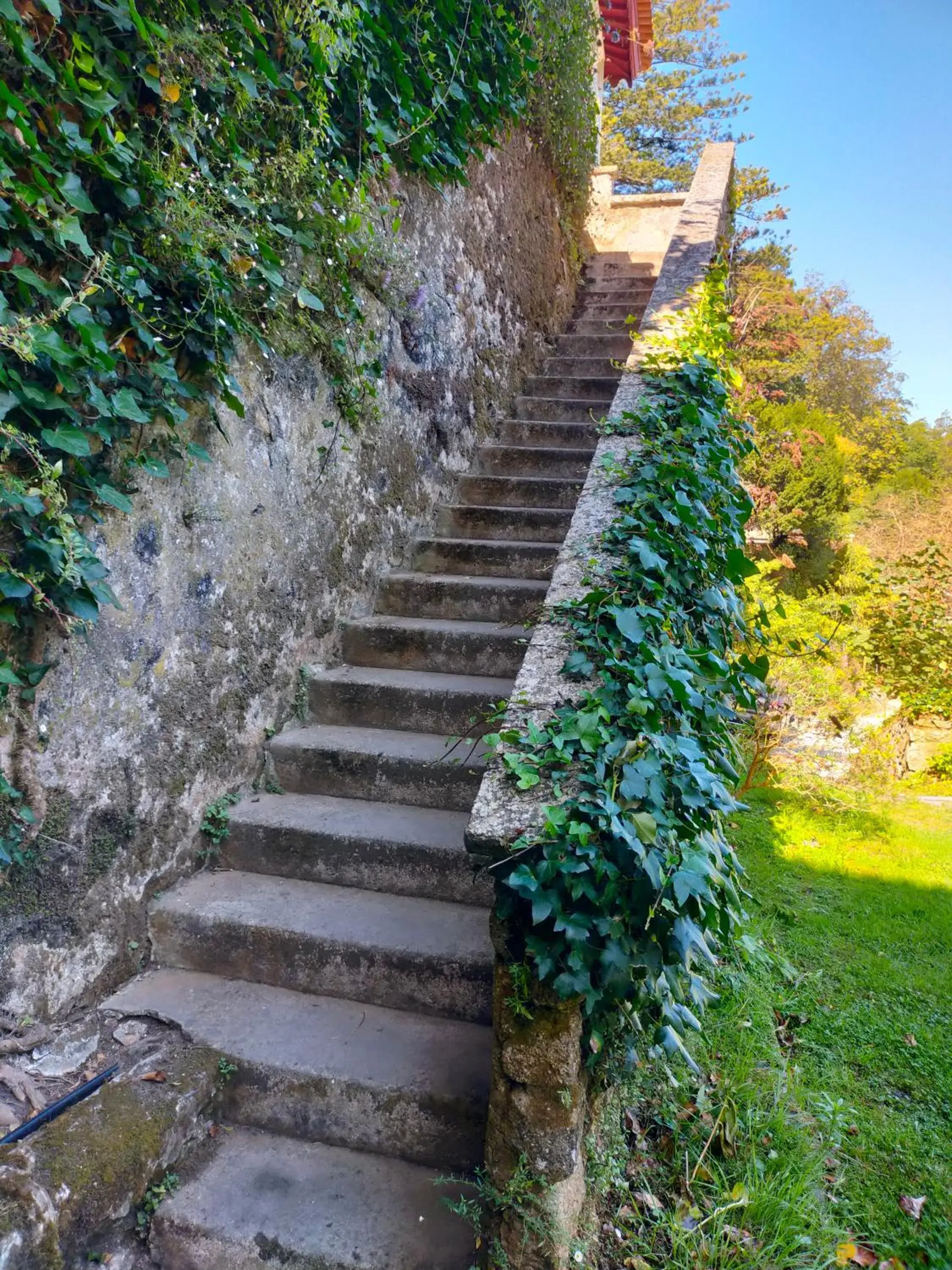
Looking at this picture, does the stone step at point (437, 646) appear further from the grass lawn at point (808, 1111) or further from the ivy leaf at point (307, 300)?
the grass lawn at point (808, 1111)

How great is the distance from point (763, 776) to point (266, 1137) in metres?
3.90

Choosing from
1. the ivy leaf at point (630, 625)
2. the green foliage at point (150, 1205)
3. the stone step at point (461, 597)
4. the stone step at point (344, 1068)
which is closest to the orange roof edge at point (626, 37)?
the stone step at point (461, 597)

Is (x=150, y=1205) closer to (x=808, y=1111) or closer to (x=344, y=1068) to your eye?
(x=344, y=1068)

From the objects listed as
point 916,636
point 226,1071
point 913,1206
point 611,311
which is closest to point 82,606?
point 226,1071

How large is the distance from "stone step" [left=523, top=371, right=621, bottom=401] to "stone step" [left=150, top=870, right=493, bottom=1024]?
12.4 feet

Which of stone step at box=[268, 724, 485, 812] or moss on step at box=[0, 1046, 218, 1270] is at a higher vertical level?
stone step at box=[268, 724, 485, 812]

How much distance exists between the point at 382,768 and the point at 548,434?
2.86 meters

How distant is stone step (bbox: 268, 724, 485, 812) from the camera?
104 inches

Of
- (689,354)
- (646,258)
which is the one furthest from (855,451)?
(689,354)

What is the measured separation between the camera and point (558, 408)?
5.09 metres

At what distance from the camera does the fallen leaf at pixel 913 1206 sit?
1.93 m

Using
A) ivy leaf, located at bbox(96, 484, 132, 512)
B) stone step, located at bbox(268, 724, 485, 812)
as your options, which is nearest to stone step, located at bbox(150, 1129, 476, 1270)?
stone step, located at bbox(268, 724, 485, 812)

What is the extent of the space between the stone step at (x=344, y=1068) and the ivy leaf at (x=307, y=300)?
227cm

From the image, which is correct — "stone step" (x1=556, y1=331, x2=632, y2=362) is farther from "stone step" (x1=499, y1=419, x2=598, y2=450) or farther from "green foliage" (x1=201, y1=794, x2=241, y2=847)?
"green foliage" (x1=201, y1=794, x2=241, y2=847)
